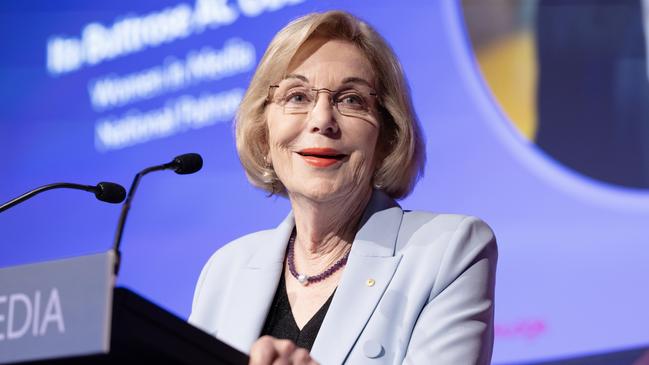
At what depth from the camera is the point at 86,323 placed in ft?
4.82

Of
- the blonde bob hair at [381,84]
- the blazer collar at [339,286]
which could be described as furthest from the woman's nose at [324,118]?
the blazer collar at [339,286]

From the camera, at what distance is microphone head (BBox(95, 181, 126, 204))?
2.88 metres

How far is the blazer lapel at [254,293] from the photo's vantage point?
8.70 ft

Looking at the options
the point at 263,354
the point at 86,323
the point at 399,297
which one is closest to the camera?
the point at 86,323

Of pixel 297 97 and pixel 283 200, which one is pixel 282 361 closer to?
pixel 297 97

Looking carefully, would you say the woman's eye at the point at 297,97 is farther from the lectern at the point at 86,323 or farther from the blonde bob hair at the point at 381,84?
the lectern at the point at 86,323

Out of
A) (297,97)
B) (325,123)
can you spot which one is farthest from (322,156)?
(297,97)

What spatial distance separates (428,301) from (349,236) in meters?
0.43

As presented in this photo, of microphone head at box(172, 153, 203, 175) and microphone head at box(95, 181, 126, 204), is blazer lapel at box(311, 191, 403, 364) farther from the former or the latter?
microphone head at box(95, 181, 126, 204)

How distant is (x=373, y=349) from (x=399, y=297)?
169mm

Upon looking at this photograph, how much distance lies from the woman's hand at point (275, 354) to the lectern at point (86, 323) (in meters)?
0.04

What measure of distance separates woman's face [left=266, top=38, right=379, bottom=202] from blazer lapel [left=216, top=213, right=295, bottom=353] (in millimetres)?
211

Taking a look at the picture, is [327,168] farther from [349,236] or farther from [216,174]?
[216,174]

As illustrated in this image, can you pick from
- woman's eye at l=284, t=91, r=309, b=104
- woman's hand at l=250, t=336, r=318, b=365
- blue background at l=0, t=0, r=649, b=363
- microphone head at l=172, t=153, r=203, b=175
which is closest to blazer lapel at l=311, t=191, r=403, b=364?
woman's eye at l=284, t=91, r=309, b=104
